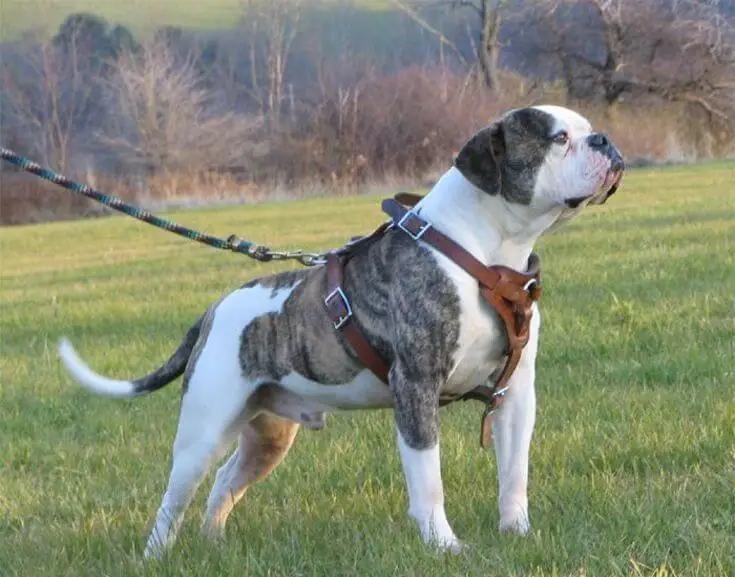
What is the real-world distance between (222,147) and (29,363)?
37.3 metres

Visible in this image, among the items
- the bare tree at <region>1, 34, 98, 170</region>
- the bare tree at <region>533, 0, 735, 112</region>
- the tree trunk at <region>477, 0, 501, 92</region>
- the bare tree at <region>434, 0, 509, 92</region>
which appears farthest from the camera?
the bare tree at <region>1, 34, 98, 170</region>

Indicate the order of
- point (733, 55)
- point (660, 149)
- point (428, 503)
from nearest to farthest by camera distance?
A: point (428, 503) → point (660, 149) → point (733, 55)

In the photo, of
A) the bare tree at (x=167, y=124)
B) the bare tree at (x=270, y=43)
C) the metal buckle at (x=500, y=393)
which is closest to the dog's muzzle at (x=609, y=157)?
the metal buckle at (x=500, y=393)

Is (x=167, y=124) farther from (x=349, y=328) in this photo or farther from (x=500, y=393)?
(x=500, y=393)

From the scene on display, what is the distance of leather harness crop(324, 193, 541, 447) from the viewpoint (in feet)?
11.4

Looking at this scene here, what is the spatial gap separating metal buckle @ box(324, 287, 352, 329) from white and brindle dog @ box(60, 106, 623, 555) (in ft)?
0.09

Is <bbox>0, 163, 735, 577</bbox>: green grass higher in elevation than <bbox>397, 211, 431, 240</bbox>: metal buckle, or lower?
lower

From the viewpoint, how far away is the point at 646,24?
150ft

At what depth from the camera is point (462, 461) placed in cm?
455

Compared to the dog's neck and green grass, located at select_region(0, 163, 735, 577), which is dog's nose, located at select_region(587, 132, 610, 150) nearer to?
the dog's neck

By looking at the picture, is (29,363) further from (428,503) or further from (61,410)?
(428,503)

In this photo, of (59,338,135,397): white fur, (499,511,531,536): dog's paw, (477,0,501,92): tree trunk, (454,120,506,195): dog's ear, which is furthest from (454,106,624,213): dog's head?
(477,0,501,92): tree trunk

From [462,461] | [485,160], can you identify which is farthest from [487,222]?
[462,461]

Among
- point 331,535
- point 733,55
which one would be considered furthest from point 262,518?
point 733,55
